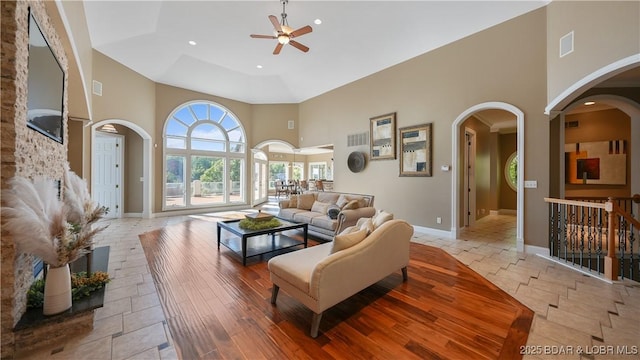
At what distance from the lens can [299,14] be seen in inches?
184

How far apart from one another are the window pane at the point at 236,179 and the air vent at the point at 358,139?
432 cm

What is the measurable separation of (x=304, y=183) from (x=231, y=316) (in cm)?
993

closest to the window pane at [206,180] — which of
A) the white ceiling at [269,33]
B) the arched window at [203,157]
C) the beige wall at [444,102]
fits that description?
the arched window at [203,157]

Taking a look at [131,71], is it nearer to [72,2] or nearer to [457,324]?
[72,2]

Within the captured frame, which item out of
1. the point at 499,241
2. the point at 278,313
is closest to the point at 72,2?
the point at 278,313

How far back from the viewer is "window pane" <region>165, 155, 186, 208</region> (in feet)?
24.4

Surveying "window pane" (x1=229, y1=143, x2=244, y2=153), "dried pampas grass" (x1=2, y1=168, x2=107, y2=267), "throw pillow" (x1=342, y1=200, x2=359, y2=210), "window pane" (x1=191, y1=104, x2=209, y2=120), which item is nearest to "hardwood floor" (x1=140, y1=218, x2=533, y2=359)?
"dried pampas grass" (x1=2, y1=168, x2=107, y2=267)

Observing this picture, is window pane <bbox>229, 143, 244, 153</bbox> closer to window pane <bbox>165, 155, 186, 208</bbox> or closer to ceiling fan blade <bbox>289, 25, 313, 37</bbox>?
window pane <bbox>165, 155, 186, 208</bbox>

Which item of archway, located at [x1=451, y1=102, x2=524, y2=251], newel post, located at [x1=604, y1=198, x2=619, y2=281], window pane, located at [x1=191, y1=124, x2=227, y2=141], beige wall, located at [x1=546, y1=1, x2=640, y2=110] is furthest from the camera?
window pane, located at [x1=191, y1=124, x2=227, y2=141]

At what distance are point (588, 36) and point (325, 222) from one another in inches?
177

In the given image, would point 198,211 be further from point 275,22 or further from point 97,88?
point 275,22

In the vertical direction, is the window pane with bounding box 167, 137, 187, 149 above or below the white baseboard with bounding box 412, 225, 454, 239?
above

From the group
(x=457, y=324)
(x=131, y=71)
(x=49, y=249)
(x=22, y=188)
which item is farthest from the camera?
(x=131, y=71)

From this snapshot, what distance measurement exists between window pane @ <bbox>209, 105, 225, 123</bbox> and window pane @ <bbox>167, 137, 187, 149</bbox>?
1.26m
